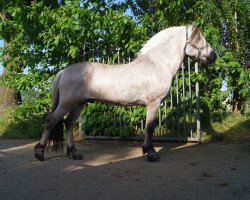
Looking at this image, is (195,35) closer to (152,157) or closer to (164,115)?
(152,157)

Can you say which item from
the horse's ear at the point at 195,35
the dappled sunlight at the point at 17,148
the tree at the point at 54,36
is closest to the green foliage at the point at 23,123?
the tree at the point at 54,36

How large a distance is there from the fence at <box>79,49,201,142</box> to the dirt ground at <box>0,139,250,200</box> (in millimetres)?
874

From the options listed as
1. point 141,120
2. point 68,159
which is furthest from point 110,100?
point 141,120

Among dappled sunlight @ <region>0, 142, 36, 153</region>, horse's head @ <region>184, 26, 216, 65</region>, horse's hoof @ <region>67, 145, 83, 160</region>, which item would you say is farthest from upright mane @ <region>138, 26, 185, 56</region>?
dappled sunlight @ <region>0, 142, 36, 153</region>

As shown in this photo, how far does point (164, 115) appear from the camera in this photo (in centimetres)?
795

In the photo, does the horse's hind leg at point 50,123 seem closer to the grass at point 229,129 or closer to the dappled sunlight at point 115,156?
the dappled sunlight at point 115,156

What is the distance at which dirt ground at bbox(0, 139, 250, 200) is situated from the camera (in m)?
3.85

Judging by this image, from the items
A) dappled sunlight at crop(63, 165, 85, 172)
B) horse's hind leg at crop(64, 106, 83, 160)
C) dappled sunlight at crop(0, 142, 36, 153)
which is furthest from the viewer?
dappled sunlight at crop(0, 142, 36, 153)

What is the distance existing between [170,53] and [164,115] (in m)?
2.25

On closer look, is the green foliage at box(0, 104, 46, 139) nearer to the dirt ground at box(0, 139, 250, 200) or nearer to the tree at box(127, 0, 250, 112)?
the dirt ground at box(0, 139, 250, 200)

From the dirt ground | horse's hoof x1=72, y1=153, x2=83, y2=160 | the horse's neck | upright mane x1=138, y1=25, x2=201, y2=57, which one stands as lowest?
the dirt ground

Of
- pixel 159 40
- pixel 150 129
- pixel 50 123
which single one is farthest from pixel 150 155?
pixel 159 40

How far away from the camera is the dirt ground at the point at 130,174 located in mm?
3850

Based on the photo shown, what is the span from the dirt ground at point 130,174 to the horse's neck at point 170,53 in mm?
1549
